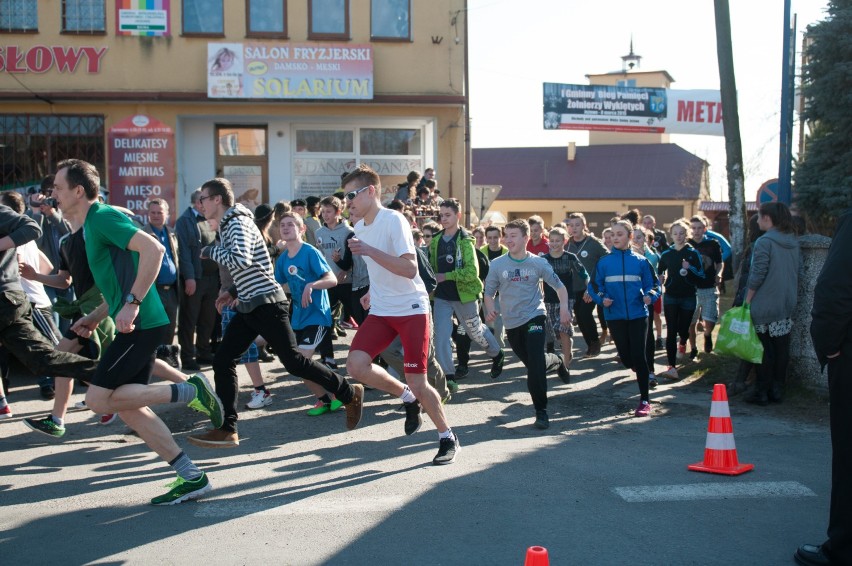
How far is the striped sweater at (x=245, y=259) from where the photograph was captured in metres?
6.52

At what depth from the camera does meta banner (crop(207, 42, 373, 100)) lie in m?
17.4

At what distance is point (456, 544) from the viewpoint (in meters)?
4.55

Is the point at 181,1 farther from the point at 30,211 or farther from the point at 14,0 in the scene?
the point at 30,211

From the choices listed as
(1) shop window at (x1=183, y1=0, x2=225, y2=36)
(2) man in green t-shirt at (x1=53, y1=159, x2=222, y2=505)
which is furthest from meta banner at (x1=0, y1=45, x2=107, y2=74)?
(2) man in green t-shirt at (x1=53, y1=159, x2=222, y2=505)

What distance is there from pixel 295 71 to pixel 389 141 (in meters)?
2.64

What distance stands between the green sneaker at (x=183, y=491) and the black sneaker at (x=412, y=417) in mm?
1968

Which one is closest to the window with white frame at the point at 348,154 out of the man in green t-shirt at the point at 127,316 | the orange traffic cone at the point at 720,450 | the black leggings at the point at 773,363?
the black leggings at the point at 773,363

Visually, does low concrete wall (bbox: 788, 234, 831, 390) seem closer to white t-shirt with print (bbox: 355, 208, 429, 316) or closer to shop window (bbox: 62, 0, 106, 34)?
white t-shirt with print (bbox: 355, 208, 429, 316)

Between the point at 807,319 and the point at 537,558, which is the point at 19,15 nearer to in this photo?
the point at 807,319

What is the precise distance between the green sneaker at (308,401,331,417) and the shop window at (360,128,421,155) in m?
11.5

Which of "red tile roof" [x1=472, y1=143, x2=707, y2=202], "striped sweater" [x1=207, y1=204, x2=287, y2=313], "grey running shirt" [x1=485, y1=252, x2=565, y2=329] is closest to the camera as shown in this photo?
"striped sweater" [x1=207, y1=204, x2=287, y2=313]

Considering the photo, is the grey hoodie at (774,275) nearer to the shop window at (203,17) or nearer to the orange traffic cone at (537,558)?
the orange traffic cone at (537,558)

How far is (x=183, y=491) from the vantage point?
528 cm

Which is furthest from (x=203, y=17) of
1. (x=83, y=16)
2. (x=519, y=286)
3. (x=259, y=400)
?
(x=519, y=286)
